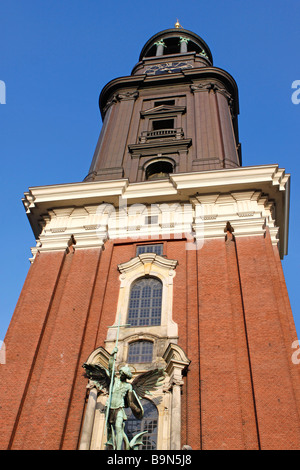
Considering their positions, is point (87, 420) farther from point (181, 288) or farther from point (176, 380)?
point (181, 288)

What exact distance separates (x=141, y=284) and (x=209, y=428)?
19.7ft

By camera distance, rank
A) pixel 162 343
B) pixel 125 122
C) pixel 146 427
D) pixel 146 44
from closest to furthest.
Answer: pixel 146 427
pixel 162 343
pixel 125 122
pixel 146 44

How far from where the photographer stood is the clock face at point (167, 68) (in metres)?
31.8

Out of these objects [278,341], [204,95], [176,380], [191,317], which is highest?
[204,95]

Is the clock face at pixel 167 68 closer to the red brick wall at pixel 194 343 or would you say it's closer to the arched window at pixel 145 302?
the red brick wall at pixel 194 343

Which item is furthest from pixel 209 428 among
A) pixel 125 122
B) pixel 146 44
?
pixel 146 44

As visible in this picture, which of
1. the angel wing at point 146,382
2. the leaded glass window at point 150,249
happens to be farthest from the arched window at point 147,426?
the leaded glass window at point 150,249

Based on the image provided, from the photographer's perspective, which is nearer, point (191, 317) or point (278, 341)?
point (278, 341)

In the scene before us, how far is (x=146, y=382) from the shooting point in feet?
43.8

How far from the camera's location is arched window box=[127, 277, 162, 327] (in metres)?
16.2

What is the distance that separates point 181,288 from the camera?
658 inches

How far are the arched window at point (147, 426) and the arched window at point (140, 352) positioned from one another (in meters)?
1.44

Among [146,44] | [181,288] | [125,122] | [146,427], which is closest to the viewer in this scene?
[146,427]

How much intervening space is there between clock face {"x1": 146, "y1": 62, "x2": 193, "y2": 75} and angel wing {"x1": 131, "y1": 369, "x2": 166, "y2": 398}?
22583mm
